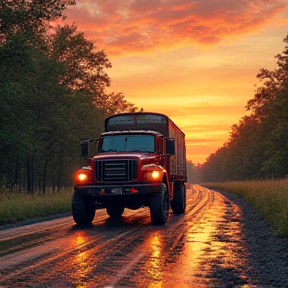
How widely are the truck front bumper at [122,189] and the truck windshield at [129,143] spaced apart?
64.9 inches

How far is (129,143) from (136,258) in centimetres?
775

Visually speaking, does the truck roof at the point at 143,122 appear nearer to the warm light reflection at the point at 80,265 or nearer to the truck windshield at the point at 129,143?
the truck windshield at the point at 129,143

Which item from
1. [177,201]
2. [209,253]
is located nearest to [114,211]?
[177,201]

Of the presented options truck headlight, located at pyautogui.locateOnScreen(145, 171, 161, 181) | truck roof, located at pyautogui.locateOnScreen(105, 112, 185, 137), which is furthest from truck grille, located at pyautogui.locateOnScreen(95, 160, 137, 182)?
truck roof, located at pyautogui.locateOnScreen(105, 112, 185, 137)

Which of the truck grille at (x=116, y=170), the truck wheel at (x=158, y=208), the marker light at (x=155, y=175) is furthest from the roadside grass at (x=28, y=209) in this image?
the marker light at (x=155, y=175)

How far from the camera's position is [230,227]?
14016mm

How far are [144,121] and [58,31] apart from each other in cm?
3057

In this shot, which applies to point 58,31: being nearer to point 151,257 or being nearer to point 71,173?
point 71,173

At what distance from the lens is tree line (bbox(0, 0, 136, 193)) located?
22.2m

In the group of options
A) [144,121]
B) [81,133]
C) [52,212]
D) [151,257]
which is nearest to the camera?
[151,257]

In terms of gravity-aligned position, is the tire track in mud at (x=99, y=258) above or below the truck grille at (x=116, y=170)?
below

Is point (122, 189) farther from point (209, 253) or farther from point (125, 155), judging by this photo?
point (209, 253)

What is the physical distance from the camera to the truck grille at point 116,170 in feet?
47.3

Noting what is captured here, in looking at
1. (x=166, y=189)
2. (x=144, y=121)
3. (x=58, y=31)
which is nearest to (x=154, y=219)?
(x=166, y=189)
